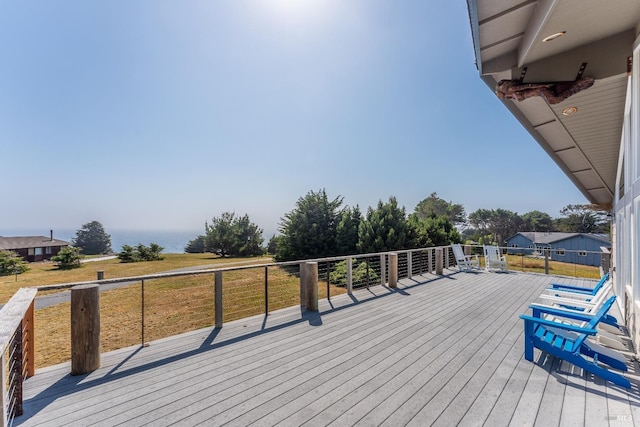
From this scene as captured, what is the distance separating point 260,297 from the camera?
1026cm

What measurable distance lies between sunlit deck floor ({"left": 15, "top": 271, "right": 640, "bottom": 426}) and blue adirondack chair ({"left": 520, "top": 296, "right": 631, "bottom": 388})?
11cm

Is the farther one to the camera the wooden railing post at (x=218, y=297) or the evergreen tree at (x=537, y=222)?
the evergreen tree at (x=537, y=222)

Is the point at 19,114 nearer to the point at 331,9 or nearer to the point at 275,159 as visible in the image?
the point at 275,159

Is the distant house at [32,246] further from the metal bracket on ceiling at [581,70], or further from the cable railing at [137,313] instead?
the metal bracket on ceiling at [581,70]

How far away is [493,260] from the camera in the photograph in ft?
28.4

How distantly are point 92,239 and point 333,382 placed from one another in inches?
2387

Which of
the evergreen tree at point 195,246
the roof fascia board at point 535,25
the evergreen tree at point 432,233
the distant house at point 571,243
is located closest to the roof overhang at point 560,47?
the roof fascia board at point 535,25

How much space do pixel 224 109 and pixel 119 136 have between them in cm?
860

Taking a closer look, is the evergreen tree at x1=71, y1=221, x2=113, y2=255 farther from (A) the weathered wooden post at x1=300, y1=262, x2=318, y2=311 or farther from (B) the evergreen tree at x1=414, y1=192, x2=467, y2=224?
(A) the weathered wooden post at x1=300, y1=262, x2=318, y2=311

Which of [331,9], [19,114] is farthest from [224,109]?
[19,114]

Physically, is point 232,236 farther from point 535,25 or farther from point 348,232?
point 535,25

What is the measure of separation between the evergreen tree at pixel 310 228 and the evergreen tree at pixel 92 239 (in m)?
45.9

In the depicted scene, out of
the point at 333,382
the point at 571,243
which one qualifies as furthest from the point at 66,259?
the point at 571,243

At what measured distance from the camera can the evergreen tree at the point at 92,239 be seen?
4697 cm
